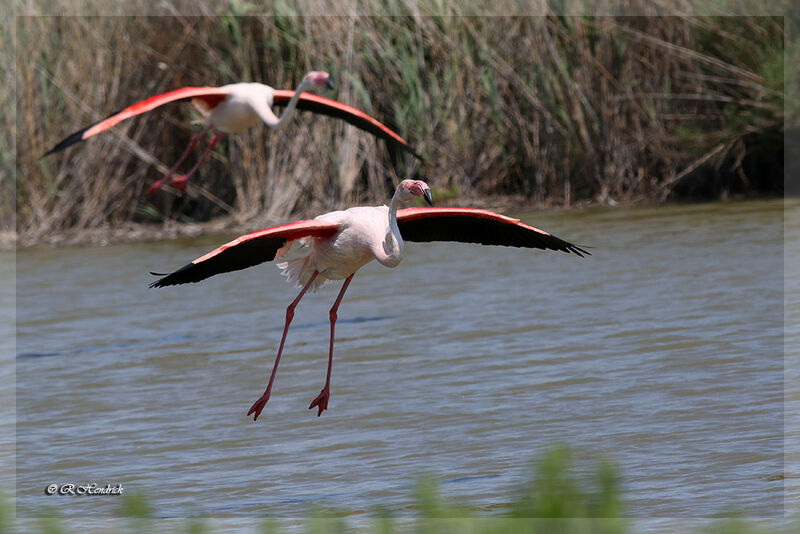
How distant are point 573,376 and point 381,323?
2.54 m

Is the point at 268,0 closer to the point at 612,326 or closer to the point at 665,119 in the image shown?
the point at 665,119

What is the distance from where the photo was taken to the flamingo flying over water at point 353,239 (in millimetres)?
5969

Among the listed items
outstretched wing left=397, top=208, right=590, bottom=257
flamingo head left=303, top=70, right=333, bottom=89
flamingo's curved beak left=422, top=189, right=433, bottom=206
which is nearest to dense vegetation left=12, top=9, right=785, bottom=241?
flamingo head left=303, top=70, right=333, bottom=89

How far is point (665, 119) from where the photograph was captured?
13336 millimetres

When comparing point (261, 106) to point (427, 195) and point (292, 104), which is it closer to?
point (292, 104)

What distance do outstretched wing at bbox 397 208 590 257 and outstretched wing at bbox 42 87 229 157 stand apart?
6.52 feet

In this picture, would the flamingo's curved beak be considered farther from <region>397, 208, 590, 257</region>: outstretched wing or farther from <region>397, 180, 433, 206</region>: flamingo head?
<region>397, 208, 590, 257</region>: outstretched wing

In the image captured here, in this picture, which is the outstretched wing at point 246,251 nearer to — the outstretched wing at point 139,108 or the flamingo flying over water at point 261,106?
the outstretched wing at point 139,108

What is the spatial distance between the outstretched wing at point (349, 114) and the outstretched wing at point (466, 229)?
5.89ft

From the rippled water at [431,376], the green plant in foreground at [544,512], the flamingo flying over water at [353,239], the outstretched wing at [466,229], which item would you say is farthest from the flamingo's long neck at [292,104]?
the green plant in foreground at [544,512]

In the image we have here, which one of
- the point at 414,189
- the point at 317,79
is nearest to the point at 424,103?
the point at 317,79

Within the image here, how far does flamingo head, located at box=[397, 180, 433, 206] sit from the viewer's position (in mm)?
5695

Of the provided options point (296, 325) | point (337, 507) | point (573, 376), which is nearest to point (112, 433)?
point (337, 507)

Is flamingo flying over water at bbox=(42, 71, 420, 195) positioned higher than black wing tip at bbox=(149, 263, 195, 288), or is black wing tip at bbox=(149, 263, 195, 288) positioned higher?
Answer: flamingo flying over water at bbox=(42, 71, 420, 195)
